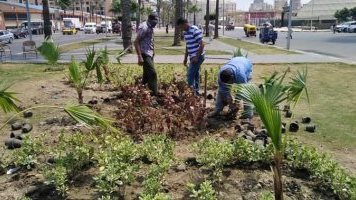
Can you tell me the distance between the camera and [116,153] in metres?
4.78

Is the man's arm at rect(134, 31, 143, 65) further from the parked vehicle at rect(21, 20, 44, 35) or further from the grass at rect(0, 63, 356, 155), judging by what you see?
the parked vehicle at rect(21, 20, 44, 35)

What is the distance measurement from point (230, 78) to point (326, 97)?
13.9 feet

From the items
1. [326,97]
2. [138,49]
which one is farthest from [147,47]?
[326,97]

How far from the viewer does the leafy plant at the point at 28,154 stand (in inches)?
199

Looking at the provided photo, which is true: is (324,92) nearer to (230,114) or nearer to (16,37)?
(230,114)

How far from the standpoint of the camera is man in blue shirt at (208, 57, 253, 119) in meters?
6.61

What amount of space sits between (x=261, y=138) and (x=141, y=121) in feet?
5.81

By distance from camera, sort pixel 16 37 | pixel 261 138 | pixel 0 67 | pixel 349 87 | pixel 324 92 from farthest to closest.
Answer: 1. pixel 16 37
2. pixel 0 67
3. pixel 349 87
4. pixel 324 92
5. pixel 261 138

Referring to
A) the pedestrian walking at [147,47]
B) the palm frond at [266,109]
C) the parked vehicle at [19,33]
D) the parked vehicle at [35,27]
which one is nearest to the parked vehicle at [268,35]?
the pedestrian walking at [147,47]

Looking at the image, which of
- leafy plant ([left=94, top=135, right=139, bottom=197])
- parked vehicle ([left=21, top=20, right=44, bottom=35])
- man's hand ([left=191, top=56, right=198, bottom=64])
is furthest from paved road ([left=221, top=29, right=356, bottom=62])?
parked vehicle ([left=21, top=20, right=44, bottom=35])

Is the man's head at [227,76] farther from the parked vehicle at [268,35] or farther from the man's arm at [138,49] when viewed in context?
the parked vehicle at [268,35]

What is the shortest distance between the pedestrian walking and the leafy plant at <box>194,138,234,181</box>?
3.59m

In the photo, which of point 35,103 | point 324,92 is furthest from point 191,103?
point 324,92

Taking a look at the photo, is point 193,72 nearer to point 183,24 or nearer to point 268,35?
point 183,24
